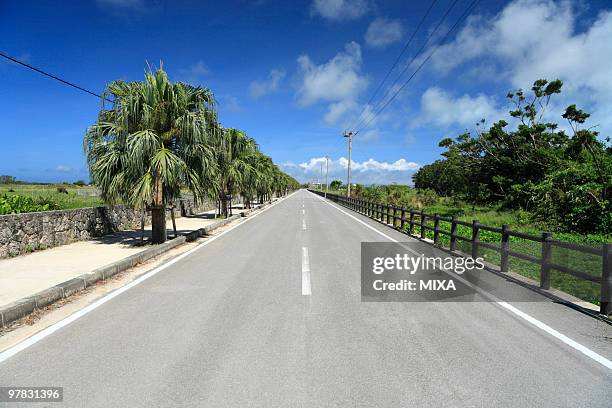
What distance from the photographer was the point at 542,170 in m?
29.2

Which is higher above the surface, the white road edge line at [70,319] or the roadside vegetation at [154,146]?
the roadside vegetation at [154,146]

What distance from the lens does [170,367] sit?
12.0ft

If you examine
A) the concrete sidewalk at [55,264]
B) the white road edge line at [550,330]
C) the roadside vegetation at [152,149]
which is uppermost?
the roadside vegetation at [152,149]

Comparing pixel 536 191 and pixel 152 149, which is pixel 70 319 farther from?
pixel 536 191

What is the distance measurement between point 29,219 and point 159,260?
11.6 feet

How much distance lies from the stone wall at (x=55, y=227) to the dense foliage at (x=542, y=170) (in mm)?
21981

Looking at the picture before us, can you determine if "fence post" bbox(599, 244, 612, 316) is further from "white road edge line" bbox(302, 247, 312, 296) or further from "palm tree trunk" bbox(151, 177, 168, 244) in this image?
"palm tree trunk" bbox(151, 177, 168, 244)

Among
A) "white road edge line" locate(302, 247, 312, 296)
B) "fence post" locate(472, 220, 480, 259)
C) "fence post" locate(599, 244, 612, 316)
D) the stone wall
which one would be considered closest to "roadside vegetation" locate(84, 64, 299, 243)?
the stone wall

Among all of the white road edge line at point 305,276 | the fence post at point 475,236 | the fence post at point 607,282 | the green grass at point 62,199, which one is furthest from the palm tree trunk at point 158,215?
the fence post at point 607,282

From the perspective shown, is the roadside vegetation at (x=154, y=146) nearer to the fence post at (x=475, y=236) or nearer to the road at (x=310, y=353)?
the road at (x=310, y=353)

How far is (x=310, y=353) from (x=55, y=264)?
699 centimetres

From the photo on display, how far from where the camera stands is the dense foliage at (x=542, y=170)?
1939 centimetres

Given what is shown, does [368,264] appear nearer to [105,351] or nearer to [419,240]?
[419,240]

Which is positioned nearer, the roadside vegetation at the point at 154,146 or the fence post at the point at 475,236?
the fence post at the point at 475,236
